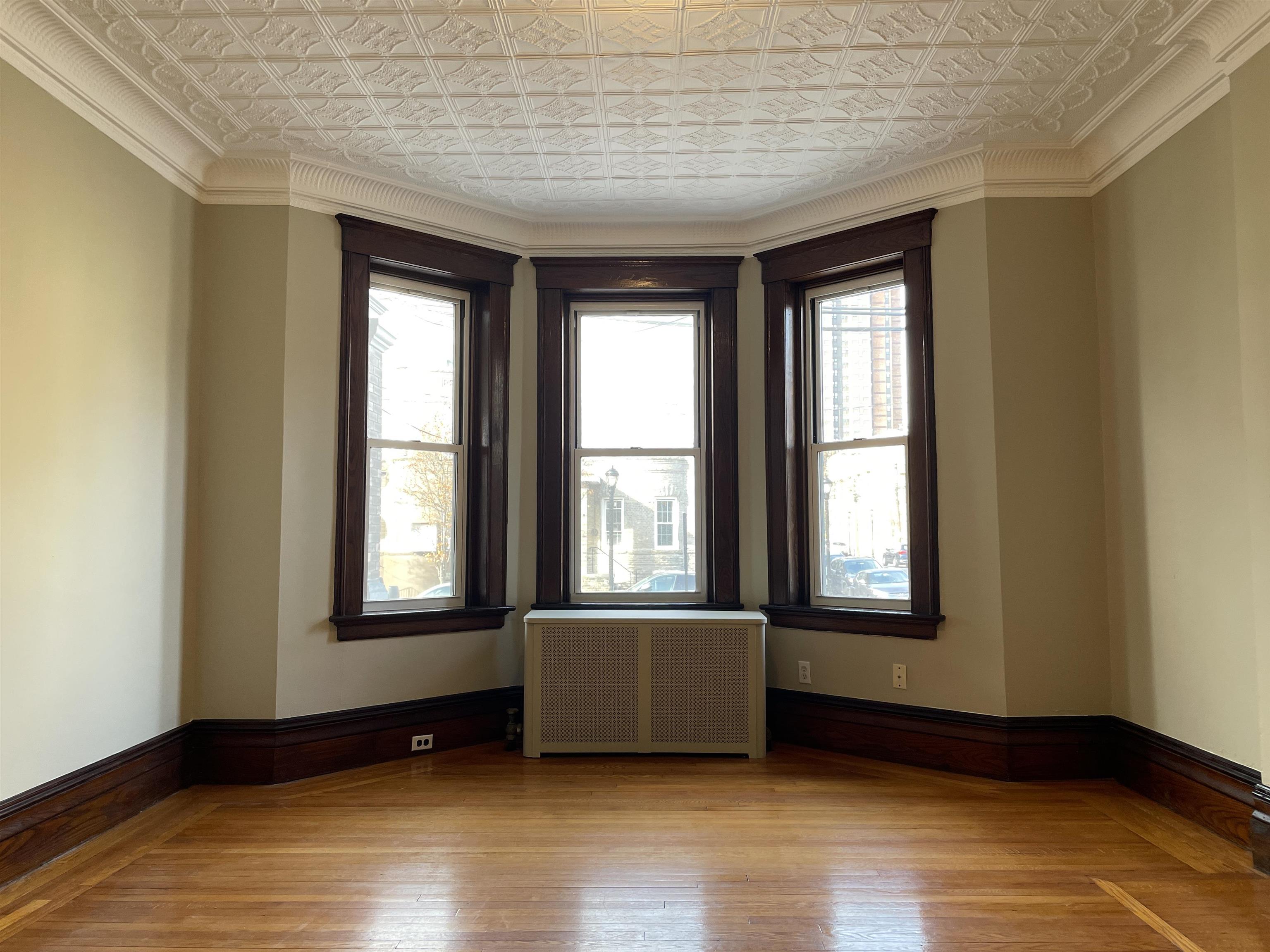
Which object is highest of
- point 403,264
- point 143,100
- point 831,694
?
point 143,100

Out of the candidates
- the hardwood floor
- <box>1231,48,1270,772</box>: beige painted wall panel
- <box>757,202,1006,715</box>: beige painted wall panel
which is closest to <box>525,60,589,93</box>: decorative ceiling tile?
<box>757,202,1006,715</box>: beige painted wall panel

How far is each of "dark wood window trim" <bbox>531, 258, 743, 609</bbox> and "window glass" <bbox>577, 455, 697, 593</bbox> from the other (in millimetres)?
84

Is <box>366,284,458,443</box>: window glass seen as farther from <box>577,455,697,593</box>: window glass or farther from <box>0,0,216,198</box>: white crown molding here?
<box>0,0,216,198</box>: white crown molding

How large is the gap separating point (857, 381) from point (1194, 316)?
1.56m

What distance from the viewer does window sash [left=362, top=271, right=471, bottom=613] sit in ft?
14.2

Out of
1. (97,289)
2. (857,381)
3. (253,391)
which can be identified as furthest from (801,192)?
(97,289)

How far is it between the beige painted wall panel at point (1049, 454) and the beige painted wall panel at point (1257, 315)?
98 centimetres

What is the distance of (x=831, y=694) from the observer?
4.32 m

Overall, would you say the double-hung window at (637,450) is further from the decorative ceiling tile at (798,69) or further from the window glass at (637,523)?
the decorative ceiling tile at (798,69)

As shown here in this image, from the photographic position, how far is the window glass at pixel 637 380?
15.7ft

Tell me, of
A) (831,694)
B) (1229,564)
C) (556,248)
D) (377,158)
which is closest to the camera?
(1229,564)

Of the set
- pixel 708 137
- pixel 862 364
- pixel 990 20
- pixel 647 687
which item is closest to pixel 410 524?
pixel 647 687

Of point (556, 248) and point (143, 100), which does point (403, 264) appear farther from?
point (143, 100)

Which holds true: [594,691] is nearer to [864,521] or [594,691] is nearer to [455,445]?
[455,445]
